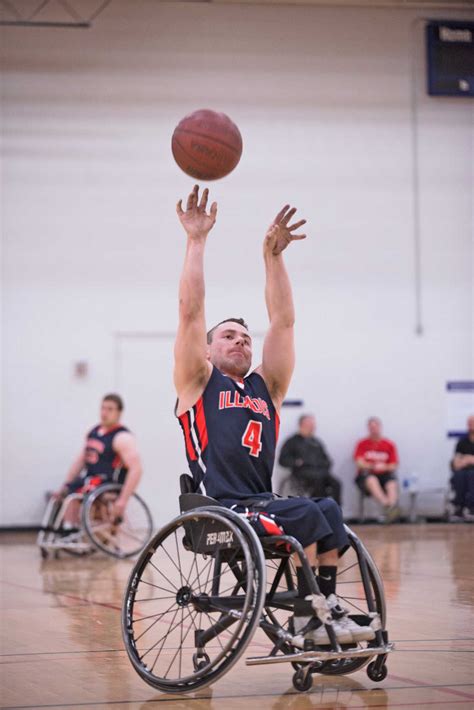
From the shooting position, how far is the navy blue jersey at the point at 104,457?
312 inches

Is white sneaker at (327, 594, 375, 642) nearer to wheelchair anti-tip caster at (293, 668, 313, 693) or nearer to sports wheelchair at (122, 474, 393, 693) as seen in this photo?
sports wheelchair at (122, 474, 393, 693)

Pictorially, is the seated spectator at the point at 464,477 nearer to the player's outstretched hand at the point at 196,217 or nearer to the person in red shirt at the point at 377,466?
the person in red shirt at the point at 377,466

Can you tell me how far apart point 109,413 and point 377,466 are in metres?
3.63

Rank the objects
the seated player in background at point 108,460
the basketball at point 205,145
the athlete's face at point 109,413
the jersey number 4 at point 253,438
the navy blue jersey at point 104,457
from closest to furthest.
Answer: the jersey number 4 at point 253,438 < the basketball at point 205,145 < the seated player in background at point 108,460 < the navy blue jersey at point 104,457 < the athlete's face at point 109,413

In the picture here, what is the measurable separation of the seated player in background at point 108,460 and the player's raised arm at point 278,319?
14.6 ft

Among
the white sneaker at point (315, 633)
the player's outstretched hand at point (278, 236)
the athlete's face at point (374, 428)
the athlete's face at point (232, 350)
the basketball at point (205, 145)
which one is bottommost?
the white sneaker at point (315, 633)

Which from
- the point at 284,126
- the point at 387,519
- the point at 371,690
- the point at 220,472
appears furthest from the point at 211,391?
the point at 284,126

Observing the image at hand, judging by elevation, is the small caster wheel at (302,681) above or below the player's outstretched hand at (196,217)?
below

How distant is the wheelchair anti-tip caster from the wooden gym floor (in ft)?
0.10

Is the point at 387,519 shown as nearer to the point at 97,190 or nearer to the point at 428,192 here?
the point at 428,192

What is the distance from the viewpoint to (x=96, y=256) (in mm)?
10750

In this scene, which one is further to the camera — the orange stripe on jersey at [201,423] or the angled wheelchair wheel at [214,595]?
the orange stripe on jersey at [201,423]

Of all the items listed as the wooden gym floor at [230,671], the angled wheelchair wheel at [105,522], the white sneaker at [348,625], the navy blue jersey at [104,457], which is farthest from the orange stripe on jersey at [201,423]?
the navy blue jersey at [104,457]

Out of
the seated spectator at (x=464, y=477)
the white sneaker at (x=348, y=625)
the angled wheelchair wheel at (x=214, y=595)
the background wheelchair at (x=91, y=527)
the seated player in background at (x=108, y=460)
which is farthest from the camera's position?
the seated spectator at (x=464, y=477)
